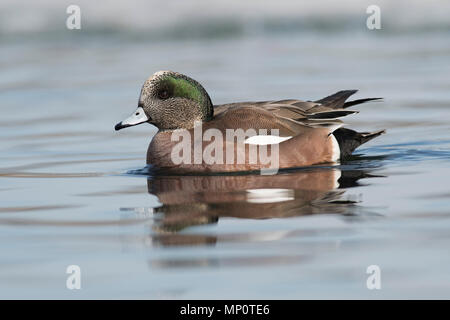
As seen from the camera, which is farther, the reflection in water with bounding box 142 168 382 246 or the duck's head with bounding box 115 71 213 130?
the duck's head with bounding box 115 71 213 130

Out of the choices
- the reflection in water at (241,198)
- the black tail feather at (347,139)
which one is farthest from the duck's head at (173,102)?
the black tail feather at (347,139)

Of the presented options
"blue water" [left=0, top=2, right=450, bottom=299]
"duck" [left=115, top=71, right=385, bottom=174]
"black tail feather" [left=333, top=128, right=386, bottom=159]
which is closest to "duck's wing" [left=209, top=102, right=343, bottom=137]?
"duck" [left=115, top=71, right=385, bottom=174]

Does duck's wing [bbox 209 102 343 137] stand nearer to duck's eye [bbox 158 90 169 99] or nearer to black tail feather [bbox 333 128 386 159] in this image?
black tail feather [bbox 333 128 386 159]

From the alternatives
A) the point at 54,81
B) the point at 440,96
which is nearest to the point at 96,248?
the point at 440,96

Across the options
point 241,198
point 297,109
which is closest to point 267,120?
point 297,109

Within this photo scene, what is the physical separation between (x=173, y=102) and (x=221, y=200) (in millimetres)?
1692

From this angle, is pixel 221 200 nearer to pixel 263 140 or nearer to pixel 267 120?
pixel 263 140

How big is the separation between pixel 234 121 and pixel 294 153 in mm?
493

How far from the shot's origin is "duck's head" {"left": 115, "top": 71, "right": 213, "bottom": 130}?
7.23 metres

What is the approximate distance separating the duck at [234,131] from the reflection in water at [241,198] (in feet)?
0.60

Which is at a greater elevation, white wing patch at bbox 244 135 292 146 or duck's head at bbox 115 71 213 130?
duck's head at bbox 115 71 213 130
